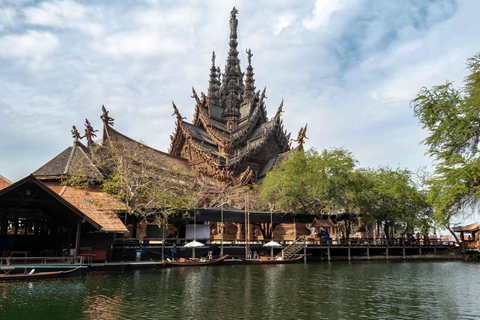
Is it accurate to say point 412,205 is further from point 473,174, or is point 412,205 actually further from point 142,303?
point 142,303

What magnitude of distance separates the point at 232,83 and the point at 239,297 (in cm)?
5075

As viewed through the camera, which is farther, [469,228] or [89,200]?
[469,228]

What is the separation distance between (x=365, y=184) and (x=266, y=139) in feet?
52.4

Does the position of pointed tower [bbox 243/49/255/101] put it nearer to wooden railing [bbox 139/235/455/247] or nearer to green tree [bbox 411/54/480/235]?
wooden railing [bbox 139/235/455/247]

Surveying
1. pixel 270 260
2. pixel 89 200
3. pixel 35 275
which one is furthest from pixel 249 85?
pixel 35 275

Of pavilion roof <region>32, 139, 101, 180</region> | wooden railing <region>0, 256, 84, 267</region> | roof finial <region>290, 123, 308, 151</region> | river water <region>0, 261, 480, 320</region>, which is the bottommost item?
river water <region>0, 261, 480, 320</region>

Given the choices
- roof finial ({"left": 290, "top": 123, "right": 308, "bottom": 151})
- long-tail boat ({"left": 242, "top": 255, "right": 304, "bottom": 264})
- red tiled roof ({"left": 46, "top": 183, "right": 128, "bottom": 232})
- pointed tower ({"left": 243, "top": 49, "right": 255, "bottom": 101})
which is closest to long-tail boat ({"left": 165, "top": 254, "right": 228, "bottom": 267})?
long-tail boat ({"left": 242, "top": 255, "right": 304, "bottom": 264})

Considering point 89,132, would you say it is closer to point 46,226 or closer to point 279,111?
point 46,226

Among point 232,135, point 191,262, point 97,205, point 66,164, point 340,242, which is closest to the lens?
point 97,205

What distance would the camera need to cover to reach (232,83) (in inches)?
2416

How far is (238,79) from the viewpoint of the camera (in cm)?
6400

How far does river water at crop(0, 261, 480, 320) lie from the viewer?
10820 mm

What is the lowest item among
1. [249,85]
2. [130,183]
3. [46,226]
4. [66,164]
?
[46,226]

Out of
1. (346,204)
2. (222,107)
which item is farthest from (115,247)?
(222,107)
